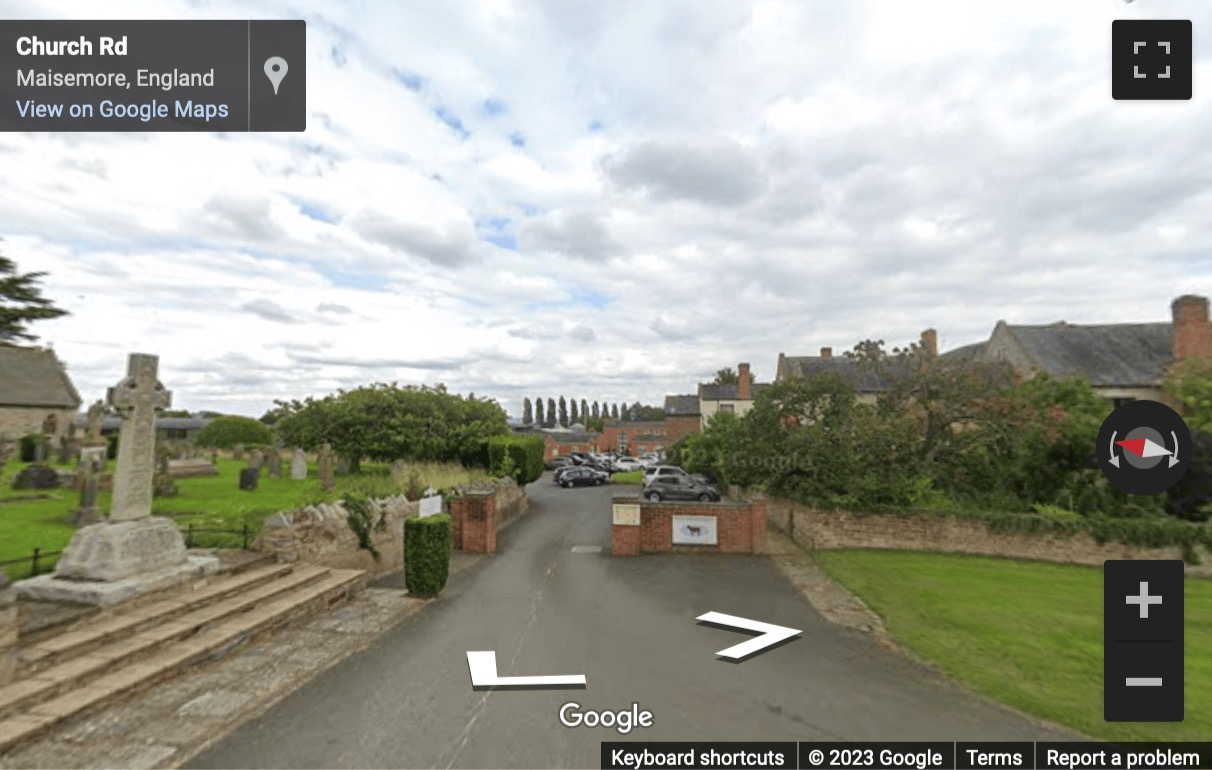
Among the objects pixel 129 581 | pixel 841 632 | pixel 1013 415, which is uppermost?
pixel 1013 415

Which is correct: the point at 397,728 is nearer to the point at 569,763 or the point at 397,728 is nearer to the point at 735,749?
the point at 569,763

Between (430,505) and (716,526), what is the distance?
26.6ft

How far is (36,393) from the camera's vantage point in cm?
3484

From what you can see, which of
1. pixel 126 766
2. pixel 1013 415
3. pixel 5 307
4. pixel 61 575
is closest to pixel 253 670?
pixel 126 766

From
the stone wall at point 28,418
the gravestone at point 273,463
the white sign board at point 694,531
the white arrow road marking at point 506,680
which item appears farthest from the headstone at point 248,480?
the stone wall at point 28,418

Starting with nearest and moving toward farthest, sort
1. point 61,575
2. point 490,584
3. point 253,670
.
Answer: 1. point 253,670
2. point 61,575
3. point 490,584

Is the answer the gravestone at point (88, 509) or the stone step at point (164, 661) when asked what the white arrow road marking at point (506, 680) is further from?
the gravestone at point (88, 509)

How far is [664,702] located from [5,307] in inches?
760

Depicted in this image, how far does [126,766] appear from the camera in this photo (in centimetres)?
470

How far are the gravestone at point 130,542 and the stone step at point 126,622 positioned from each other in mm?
262

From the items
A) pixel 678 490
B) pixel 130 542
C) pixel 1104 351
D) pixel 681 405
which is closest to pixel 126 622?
pixel 130 542

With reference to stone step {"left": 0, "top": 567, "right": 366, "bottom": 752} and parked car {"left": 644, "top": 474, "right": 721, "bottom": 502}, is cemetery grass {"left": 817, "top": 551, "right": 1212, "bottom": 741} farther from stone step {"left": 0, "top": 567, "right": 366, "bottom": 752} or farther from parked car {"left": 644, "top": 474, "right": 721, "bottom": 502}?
stone step {"left": 0, "top": 567, "right": 366, "bottom": 752}

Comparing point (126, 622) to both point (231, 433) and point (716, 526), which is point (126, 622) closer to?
point (716, 526)

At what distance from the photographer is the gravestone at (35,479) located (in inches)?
650
